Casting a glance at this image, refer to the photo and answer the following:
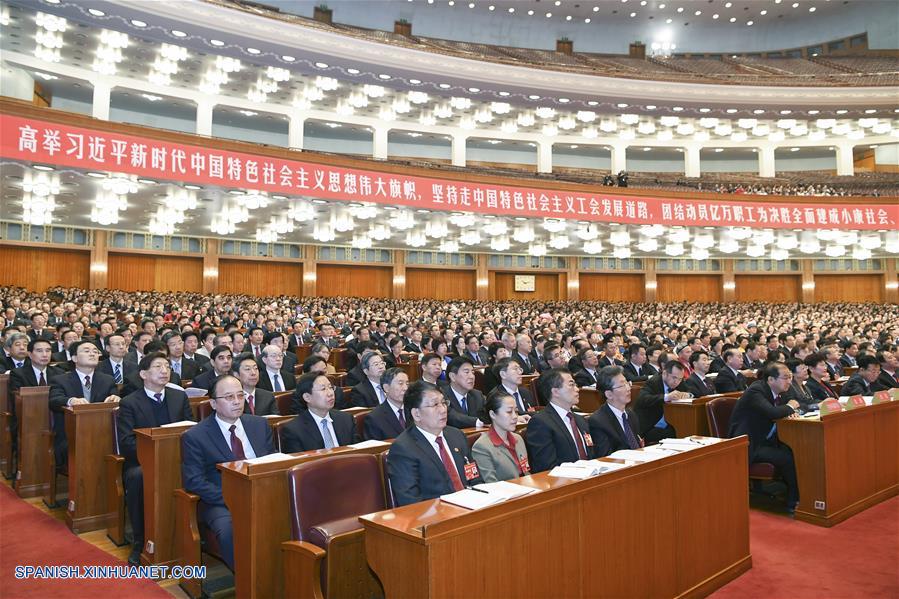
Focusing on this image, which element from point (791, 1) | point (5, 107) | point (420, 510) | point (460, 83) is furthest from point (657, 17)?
point (420, 510)

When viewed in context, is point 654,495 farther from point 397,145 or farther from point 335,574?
point 397,145

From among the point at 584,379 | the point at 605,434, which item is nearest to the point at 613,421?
the point at 605,434

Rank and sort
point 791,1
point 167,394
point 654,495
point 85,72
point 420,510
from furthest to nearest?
point 791,1
point 85,72
point 167,394
point 654,495
point 420,510

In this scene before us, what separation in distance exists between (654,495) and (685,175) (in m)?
23.7

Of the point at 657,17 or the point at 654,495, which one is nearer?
the point at 654,495

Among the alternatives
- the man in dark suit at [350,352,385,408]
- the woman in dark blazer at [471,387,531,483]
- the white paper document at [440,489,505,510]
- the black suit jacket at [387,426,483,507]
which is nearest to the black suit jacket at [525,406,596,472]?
the woman in dark blazer at [471,387,531,483]

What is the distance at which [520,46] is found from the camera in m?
27.3

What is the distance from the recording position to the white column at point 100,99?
1577 centimetres

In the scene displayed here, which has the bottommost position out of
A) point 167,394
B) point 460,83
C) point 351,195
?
point 167,394

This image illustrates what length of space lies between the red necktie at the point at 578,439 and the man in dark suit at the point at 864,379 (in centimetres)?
353

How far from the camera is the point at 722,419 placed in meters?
4.77

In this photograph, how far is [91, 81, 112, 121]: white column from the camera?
1577 cm

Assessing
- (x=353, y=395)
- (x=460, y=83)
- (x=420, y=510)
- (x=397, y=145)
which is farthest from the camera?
(x=397, y=145)

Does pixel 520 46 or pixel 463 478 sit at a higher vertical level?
pixel 520 46
